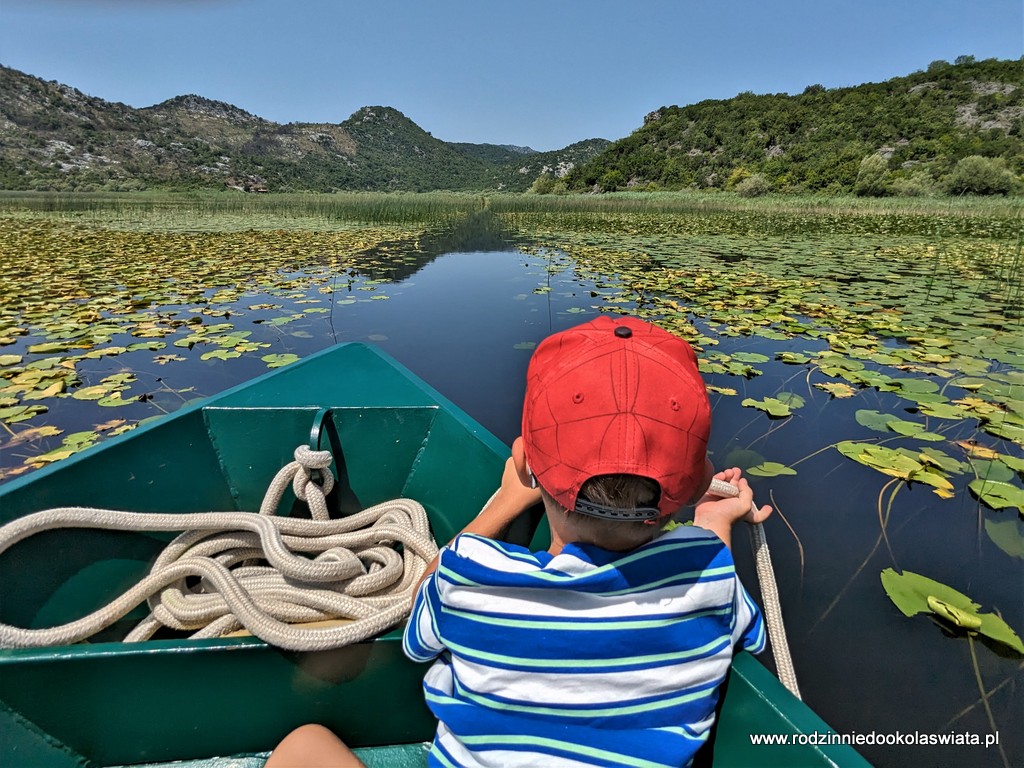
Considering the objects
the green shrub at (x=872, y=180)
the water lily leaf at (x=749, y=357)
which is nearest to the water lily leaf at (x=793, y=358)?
the water lily leaf at (x=749, y=357)

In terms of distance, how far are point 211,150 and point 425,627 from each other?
115m

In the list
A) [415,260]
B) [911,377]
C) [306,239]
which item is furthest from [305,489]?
[306,239]

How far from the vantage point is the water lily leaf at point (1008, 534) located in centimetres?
203

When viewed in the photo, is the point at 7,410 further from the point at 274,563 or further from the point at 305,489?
the point at 274,563

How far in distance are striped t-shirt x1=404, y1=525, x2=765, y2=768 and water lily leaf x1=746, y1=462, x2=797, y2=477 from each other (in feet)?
6.80

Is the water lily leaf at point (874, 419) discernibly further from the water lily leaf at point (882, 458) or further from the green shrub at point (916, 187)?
the green shrub at point (916, 187)

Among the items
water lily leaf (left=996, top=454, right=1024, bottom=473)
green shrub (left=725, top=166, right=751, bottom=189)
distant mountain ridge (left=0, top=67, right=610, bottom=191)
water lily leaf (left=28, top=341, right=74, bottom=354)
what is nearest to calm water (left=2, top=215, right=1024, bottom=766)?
water lily leaf (left=996, top=454, right=1024, bottom=473)

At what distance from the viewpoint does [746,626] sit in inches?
32.8

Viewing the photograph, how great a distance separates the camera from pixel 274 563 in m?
1.32

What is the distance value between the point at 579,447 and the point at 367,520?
1210 mm

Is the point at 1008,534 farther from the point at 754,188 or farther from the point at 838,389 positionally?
the point at 754,188

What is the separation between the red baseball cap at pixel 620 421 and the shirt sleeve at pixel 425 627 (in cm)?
28

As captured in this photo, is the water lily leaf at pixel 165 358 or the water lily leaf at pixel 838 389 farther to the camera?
the water lily leaf at pixel 165 358

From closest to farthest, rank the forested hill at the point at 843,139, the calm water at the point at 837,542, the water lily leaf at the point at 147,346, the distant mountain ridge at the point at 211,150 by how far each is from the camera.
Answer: the calm water at the point at 837,542, the water lily leaf at the point at 147,346, the forested hill at the point at 843,139, the distant mountain ridge at the point at 211,150
